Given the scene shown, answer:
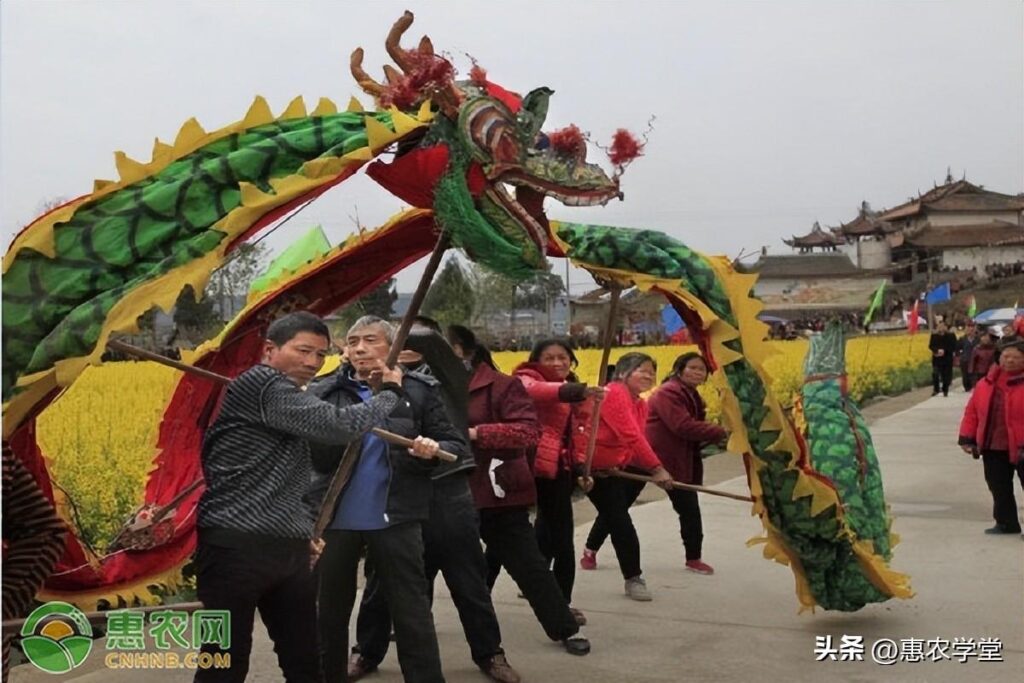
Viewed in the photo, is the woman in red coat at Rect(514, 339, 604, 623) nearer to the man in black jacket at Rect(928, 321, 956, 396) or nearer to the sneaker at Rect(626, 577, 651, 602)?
the sneaker at Rect(626, 577, 651, 602)

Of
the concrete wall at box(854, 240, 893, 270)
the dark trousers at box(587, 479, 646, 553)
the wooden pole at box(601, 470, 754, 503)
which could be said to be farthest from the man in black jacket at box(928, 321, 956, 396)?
the concrete wall at box(854, 240, 893, 270)

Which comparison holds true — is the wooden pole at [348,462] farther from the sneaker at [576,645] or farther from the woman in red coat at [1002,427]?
the woman in red coat at [1002,427]

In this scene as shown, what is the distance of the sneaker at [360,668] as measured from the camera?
15.3 feet

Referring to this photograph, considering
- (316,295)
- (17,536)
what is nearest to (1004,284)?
(316,295)

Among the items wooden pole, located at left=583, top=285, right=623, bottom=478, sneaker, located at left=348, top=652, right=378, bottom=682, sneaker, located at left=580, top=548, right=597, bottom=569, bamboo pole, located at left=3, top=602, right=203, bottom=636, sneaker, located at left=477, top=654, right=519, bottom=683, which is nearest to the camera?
bamboo pole, located at left=3, top=602, right=203, bottom=636

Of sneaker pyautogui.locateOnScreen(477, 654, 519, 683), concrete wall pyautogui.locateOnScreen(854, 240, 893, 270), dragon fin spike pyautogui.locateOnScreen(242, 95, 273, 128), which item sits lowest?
sneaker pyautogui.locateOnScreen(477, 654, 519, 683)

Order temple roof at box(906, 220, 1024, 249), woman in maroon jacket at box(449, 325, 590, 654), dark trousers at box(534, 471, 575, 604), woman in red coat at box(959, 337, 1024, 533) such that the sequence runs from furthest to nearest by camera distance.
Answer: temple roof at box(906, 220, 1024, 249), woman in red coat at box(959, 337, 1024, 533), dark trousers at box(534, 471, 575, 604), woman in maroon jacket at box(449, 325, 590, 654)

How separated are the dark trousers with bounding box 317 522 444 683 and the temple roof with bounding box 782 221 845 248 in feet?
168

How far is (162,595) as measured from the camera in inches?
223

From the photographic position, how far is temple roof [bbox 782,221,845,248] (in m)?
54.7

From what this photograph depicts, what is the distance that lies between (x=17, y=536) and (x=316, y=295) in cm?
309

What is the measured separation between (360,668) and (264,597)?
4.73 feet

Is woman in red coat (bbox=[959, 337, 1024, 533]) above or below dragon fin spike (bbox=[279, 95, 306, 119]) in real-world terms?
below

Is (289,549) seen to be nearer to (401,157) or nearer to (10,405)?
(10,405)
